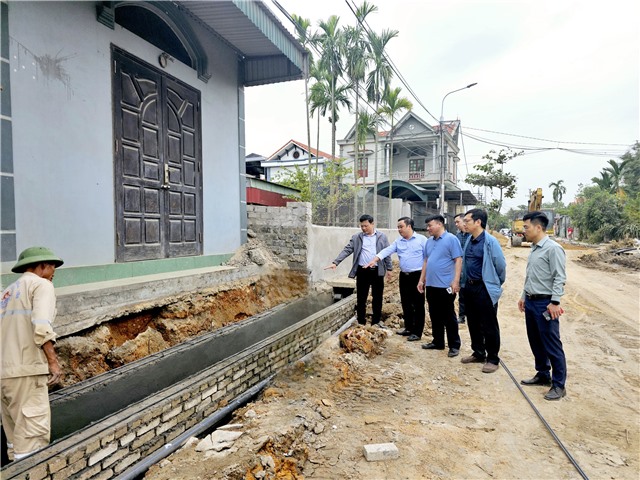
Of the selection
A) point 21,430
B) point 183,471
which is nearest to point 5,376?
point 21,430

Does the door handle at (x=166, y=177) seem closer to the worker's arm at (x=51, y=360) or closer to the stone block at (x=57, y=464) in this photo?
the worker's arm at (x=51, y=360)

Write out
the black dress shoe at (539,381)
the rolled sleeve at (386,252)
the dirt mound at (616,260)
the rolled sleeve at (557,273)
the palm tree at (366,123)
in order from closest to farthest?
1. the rolled sleeve at (557,273)
2. the black dress shoe at (539,381)
3. the rolled sleeve at (386,252)
4. the dirt mound at (616,260)
5. the palm tree at (366,123)

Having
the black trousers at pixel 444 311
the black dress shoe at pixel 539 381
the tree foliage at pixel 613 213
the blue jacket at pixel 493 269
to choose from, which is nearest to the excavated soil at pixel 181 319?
the black trousers at pixel 444 311

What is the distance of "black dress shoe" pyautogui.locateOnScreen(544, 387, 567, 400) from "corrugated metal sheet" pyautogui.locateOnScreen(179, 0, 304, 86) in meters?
6.00

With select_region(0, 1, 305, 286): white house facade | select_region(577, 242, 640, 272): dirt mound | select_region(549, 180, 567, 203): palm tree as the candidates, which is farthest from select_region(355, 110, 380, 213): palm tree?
select_region(549, 180, 567, 203): palm tree

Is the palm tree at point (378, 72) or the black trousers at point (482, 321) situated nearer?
the black trousers at point (482, 321)

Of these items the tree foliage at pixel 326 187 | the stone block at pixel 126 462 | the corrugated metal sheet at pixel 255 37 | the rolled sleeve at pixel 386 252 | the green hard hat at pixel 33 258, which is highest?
the corrugated metal sheet at pixel 255 37

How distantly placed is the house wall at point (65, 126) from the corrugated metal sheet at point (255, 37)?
3.76ft

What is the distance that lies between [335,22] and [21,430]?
15874 millimetres

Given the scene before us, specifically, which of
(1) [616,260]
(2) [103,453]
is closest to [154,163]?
(2) [103,453]

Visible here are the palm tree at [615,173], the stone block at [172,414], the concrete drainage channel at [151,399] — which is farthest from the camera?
the palm tree at [615,173]

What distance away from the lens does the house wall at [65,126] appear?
3822 millimetres

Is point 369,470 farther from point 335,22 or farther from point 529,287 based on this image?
point 335,22

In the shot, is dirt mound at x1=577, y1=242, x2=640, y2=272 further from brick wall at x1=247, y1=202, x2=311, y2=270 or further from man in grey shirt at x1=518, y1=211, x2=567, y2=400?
man in grey shirt at x1=518, y1=211, x2=567, y2=400
